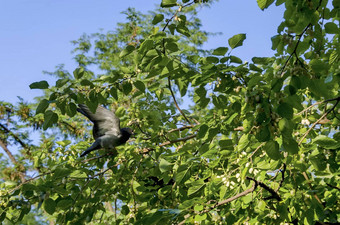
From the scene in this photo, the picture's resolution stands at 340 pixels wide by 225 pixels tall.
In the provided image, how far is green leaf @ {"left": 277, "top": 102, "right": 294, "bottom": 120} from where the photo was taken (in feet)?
5.00

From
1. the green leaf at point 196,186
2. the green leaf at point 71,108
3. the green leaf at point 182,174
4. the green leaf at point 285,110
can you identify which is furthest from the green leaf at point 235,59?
the green leaf at point 71,108

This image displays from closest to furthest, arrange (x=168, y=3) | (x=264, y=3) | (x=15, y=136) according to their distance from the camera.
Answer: (x=264, y=3)
(x=168, y=3)
(x=15, y=136)

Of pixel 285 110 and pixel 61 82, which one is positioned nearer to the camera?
pixel 285 110

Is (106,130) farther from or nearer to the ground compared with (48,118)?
farther from the ground

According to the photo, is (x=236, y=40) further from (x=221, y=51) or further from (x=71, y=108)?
(x=71, y=108)

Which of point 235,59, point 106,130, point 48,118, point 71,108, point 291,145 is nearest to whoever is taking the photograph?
point 291,145

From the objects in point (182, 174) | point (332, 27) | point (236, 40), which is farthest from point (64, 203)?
point (332, 27)

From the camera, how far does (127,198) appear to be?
3385 millimetres

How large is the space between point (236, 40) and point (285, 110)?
1.57ft

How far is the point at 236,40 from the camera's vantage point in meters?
1.79

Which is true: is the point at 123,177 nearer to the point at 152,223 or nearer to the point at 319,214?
the point at 152,223

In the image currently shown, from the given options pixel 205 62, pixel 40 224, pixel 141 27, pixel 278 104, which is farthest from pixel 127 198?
pixel 141 27

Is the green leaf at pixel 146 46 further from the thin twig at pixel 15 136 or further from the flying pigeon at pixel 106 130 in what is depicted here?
the thin twig at pixel 15 136

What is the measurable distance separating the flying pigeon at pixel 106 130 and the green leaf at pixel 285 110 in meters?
1.72
